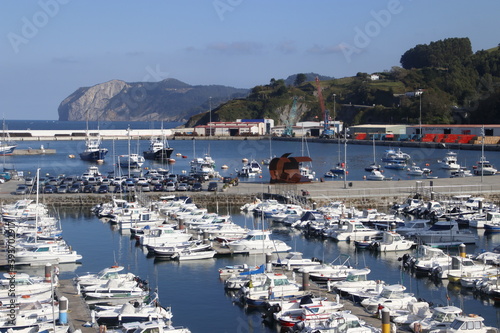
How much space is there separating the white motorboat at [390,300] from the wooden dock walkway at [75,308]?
259 inches

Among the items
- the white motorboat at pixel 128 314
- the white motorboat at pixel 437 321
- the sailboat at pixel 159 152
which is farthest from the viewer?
the sailboat at pixel 159 152

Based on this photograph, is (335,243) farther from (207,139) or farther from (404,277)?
(207,139)

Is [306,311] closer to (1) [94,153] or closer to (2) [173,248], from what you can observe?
(2) [173,248]

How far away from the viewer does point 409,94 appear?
128000mm

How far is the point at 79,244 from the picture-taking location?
90.5 ft

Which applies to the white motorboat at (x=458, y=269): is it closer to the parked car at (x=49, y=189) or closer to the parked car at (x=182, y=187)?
the parked car at (x=182, y=187)

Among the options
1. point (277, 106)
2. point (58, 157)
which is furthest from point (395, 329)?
point (277, 106)

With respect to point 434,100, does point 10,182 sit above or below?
below

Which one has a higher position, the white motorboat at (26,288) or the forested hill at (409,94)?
the forested hill at (409,94)

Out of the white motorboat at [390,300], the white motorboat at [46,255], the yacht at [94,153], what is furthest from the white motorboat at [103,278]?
the yacht at [94,153]

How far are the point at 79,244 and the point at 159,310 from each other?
12518mm

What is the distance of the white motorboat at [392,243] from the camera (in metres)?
25.3

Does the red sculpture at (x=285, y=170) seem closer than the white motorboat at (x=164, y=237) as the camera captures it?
No

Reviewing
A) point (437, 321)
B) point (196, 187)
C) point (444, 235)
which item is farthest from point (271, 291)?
point (196, 187)
